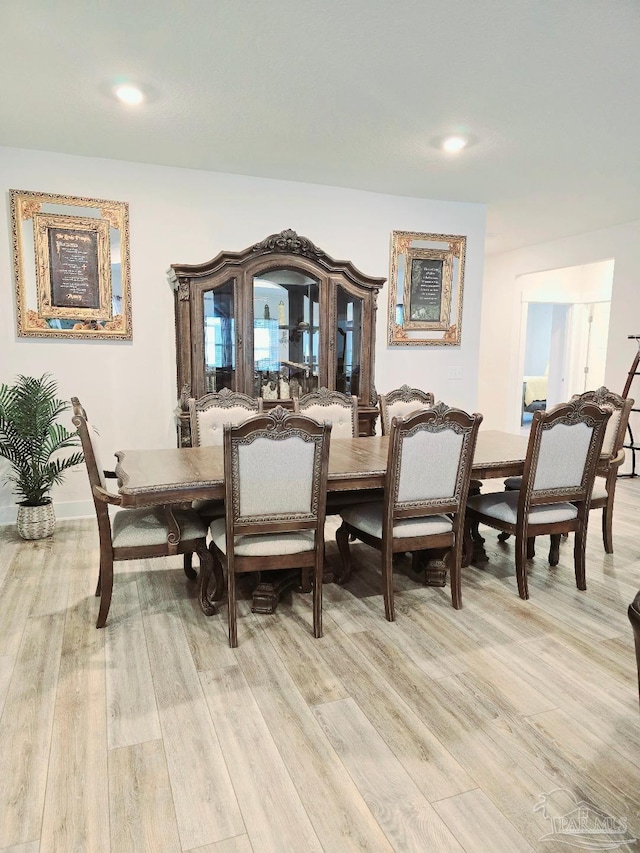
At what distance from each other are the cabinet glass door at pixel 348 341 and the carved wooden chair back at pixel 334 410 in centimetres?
69

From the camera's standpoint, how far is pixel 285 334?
425 cm

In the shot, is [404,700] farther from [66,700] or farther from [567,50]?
[567,50]

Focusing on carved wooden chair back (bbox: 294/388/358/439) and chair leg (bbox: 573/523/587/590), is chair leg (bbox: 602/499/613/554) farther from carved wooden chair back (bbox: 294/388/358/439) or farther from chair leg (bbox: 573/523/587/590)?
carved wooden chair back (bbox: 294/388/358/439)

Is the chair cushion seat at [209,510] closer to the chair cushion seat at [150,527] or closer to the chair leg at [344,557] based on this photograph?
the chair cushion seat at [150,527]

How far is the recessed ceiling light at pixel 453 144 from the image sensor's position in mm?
3428

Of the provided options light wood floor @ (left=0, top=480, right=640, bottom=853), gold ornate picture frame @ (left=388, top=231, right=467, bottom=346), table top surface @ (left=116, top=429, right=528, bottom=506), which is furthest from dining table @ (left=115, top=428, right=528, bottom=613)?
gold ornate picture frame @ (left=388, top=231, right=467, bottom=346)

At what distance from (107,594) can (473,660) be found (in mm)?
1631

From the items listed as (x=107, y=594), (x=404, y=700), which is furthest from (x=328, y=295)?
(x=404, y=700)

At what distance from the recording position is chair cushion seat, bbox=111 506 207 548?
2455mm

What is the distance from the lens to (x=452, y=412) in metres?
2.46

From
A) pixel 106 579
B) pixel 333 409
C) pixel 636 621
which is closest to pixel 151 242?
pixel 333 409

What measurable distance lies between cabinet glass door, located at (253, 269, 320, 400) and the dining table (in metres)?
1.12

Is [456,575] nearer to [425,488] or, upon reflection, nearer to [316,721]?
[425,488]

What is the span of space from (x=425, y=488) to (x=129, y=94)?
2.58 m
